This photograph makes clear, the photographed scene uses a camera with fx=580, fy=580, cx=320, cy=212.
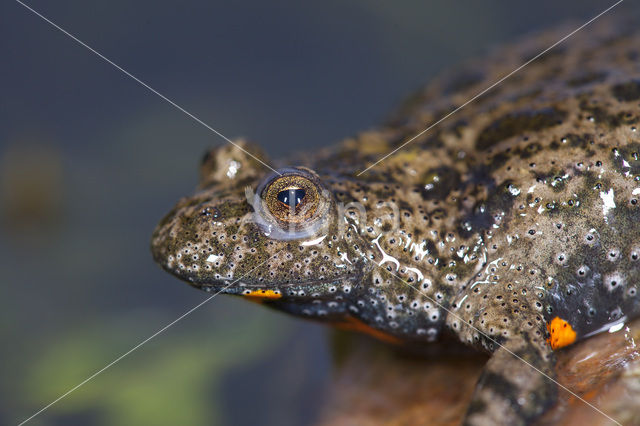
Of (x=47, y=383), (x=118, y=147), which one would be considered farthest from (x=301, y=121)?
(x=47, y=383)

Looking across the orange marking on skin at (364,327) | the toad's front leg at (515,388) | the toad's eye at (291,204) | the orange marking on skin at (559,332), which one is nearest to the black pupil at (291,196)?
the toad's eye at (291,204)

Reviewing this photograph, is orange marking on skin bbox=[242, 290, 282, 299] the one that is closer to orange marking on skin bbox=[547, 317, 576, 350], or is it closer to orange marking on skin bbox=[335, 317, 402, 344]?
orange marking on skin bbox=[335, 317, 402, 344]

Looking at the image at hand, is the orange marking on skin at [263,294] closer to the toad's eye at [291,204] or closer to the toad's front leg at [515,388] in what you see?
the toad's eye at [291,204]

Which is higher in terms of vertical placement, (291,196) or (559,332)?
(291,196)

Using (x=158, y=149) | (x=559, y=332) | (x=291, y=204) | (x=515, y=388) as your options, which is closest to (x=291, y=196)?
(x=291, y=204)

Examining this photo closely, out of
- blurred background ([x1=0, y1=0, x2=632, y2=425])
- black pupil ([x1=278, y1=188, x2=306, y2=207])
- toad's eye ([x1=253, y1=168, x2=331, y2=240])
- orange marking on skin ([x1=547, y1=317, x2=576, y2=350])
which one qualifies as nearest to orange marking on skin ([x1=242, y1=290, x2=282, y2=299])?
toad's eye ([x1=253, y1=168, x2=331, y2=240])

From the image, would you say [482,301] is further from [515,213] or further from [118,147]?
[118,147]

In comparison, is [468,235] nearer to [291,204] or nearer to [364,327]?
[364,327]
